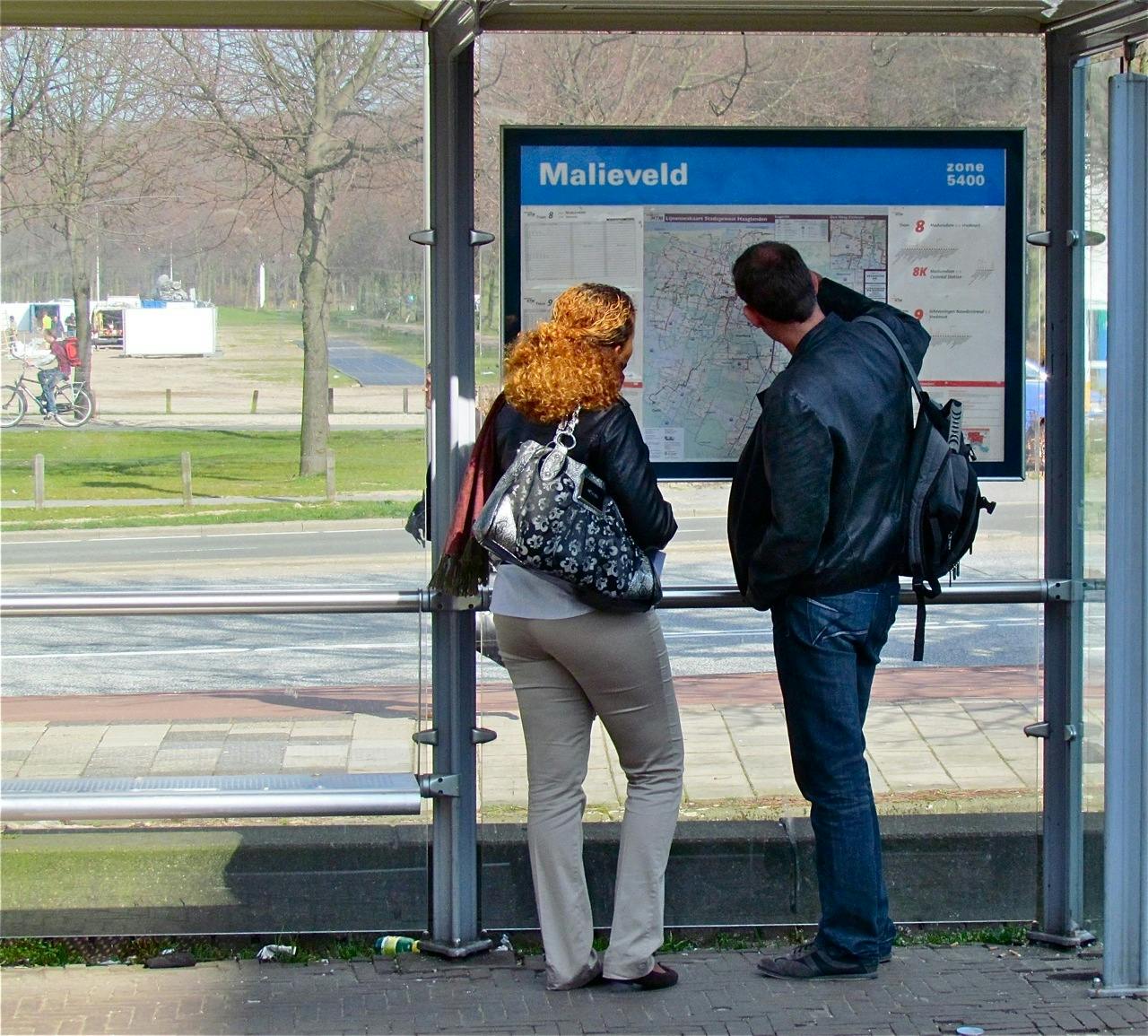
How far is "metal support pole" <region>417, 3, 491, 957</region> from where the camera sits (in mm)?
4344

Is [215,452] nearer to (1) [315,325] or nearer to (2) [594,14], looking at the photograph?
(1) [315,325]

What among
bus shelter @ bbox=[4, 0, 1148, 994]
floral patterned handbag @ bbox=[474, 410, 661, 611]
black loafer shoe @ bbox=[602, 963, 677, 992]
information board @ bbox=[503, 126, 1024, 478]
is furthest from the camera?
information board @ bbox=[503, 126, 1024, 478]

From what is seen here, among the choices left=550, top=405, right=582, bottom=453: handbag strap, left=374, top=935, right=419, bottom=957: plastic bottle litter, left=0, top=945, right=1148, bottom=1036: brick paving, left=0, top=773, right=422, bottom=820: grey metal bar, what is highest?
left=550, top=405, right=582, bottom=453: handbag strap

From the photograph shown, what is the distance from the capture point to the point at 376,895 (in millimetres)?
4590

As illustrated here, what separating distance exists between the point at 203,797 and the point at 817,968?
1731 millimetres

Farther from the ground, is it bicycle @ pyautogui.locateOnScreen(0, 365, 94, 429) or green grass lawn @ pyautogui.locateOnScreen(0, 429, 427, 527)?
bicycle @ pyautogui.locateOnScreen(0, 365, 94, 429)

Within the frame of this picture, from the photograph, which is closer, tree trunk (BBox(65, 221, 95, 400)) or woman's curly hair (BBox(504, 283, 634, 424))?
woman's curly hair (BBox(504, 283, 634, 424))

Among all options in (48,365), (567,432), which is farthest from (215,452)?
(567,432)

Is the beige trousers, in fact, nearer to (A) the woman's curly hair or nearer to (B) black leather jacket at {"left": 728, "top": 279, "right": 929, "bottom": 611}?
(B) black leather jacket at {"left": 728, "top": 279, "right": 929, "bottom": 611}

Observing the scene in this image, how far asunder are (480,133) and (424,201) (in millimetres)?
245

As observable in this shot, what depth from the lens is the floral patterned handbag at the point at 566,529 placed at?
3.85m

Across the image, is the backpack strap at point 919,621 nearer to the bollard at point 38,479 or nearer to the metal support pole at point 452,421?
the metal support pole at point 452,421

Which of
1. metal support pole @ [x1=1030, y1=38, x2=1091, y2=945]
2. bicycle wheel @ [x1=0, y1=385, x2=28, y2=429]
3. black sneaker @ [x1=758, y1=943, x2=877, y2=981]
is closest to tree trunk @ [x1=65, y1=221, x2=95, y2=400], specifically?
bicycle wheel @ [x1=0, y1=385, x2=28, y2=429]

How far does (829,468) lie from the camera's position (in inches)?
156
